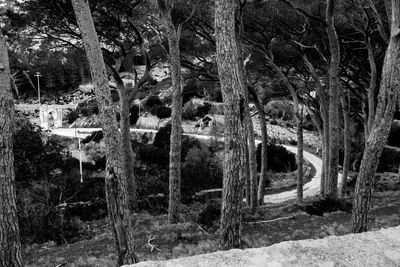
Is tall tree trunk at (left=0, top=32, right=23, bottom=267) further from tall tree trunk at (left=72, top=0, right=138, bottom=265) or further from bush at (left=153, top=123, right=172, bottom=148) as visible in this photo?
bush at (left=153, top=123, right=172, bottom=148)

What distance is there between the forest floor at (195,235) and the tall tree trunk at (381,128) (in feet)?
5.62

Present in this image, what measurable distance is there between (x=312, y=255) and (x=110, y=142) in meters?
3.53

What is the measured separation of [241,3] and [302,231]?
647 cm

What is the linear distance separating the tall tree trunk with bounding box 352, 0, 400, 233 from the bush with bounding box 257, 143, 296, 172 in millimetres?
18717

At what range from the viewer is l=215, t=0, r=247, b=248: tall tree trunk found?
5297mm

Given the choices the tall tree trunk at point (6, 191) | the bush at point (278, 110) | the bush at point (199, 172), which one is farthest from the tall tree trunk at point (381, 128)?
the bush at point (278, 110)

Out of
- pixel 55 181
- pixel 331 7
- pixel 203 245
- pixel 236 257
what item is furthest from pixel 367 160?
pixel 55 181

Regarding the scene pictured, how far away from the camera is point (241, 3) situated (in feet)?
34.1

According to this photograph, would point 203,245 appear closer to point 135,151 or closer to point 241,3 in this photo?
point 241,3

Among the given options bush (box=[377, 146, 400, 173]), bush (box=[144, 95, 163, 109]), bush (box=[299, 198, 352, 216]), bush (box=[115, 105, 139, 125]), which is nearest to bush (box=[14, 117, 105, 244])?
bush (box=[299, 198, 352, 216])

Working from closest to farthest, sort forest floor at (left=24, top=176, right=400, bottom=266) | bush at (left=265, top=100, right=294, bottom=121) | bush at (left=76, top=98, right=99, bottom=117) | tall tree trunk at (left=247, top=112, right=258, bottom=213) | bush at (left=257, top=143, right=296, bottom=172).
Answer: forest floor at (left=24, top=176, right=400, bottom=266) < tall tree trunk at (left=247, top=112, right=258, bottom=213) < bush at (left=257, top=143, right=296, bottom=172) < bush at (left=265, top=100, right=294, bottom=121) < bush at (left=76, top=98, right=99, bottom=117)

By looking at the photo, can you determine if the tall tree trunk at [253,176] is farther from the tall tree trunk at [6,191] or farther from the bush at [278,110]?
the bush at [278,110]

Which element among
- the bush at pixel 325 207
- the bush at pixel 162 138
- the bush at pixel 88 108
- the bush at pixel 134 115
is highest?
the bush at pixel 88 108

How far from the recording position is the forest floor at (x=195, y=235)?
6.85m
